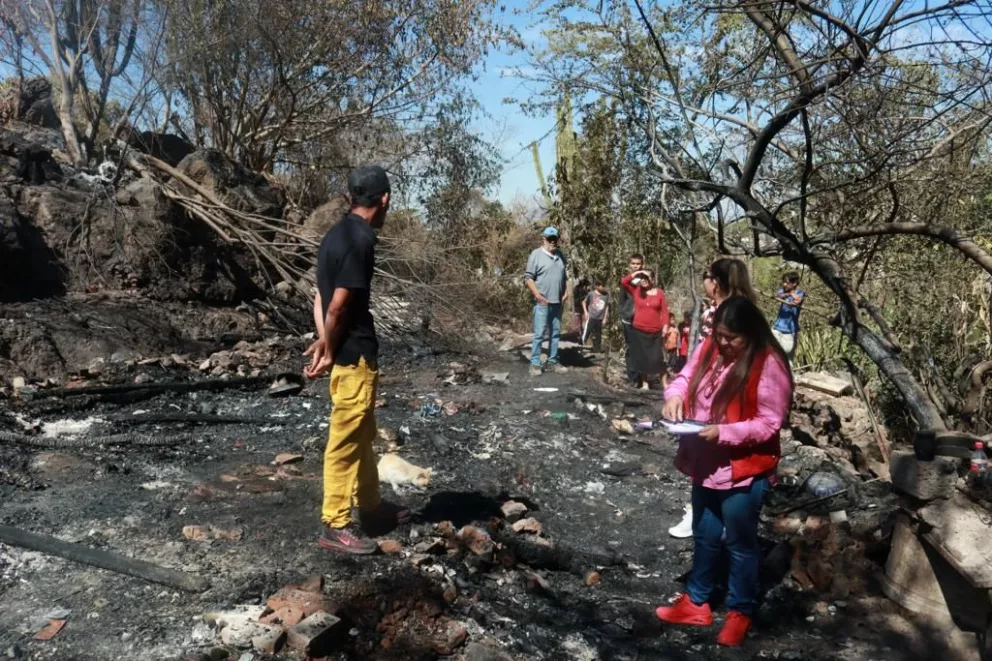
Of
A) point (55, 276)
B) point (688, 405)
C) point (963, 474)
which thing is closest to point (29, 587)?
point (688, 405)

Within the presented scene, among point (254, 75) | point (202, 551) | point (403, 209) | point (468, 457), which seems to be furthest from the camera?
point (403, 209)

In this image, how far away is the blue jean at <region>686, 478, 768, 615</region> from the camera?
11.2ft

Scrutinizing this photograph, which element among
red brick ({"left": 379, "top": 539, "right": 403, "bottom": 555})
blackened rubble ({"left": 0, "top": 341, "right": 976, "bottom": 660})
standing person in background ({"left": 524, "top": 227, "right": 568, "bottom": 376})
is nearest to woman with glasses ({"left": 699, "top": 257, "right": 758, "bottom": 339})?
blackened rubble ({"left": 0, "top": 341, "right": 976, "bottom": 660})

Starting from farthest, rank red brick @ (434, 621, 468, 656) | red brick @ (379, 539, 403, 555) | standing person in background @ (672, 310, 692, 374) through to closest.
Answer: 1. standing person in background @ (672, 310, 692, 374)
2. red brick @ (379, 539, 403, 555)
3. red brick @ (434, 621, 468, 656)

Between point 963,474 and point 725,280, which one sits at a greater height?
point 725,280

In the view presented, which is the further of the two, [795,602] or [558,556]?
[558,556]

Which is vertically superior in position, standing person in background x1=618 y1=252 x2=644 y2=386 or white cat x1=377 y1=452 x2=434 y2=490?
standing person in background x1=618 y1=252 x2=644 y2=386

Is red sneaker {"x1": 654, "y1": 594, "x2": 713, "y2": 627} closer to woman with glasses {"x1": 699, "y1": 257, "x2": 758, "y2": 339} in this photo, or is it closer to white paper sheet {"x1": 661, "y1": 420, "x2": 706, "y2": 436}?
white paper sheet {"x1": 661, "y1": 420, "x2": 706, "y2": 436}

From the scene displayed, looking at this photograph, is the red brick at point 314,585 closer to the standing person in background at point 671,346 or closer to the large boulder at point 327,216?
the standing person in background at point 671,346

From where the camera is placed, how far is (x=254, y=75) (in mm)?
14008

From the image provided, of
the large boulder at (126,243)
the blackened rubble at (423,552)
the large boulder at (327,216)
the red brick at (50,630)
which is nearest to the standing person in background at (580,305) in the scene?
the large boulder at (327,216)

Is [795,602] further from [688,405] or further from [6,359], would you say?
[6,359]

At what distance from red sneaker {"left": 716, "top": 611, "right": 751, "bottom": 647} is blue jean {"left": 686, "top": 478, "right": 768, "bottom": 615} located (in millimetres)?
28

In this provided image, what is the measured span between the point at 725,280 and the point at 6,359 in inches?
272
